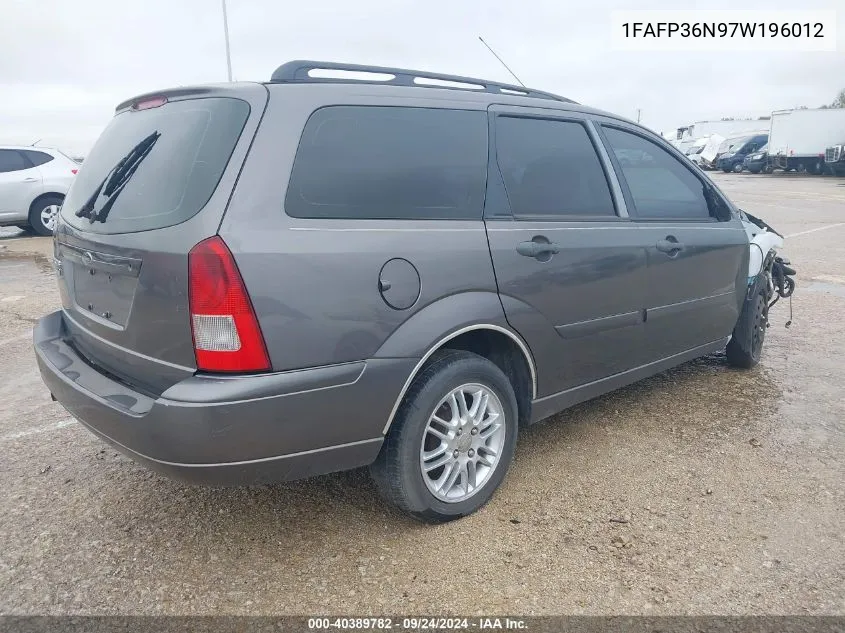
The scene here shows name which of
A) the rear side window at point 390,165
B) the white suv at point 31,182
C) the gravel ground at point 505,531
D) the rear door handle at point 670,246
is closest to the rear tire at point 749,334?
the gravel ground at point 505,531

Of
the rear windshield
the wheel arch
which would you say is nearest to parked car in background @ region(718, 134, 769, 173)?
the wheel arch

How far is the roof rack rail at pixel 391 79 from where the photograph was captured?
259cm

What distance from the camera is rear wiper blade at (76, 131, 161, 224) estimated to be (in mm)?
2652

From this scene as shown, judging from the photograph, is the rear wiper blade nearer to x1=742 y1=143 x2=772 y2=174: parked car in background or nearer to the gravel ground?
the gravel ground

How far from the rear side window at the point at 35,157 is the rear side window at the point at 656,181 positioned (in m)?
10.9

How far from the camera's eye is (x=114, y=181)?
2.74 m

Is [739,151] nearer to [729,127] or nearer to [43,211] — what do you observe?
[729,127]

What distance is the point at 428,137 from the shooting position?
9.01ft

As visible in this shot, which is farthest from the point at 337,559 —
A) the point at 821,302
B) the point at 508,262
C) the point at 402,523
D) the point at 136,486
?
the point at 821,302

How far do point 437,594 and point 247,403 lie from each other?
0.95 meters

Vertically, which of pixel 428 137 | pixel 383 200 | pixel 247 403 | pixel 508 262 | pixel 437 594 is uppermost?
pixel 428 137

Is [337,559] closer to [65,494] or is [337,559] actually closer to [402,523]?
[402,523]

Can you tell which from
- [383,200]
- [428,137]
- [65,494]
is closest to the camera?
[383,200]

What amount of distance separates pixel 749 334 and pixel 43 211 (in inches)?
451
